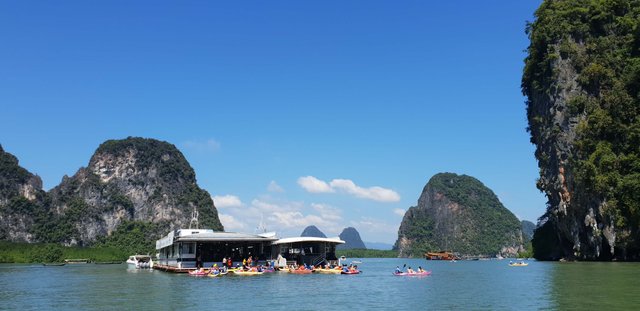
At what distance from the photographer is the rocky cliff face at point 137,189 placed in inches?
6280

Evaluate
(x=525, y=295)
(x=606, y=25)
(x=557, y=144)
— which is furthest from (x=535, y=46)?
(x=525, y=295)

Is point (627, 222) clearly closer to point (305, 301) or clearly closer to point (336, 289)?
point (336, 289)

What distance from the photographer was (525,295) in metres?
26.8

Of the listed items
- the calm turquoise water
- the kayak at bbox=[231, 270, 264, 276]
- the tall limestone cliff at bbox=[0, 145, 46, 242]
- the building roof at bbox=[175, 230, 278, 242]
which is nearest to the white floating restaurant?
the building roof at bbox=[175, 230, 278, 242]

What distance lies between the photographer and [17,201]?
5359 inches

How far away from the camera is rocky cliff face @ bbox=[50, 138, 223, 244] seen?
523 feet

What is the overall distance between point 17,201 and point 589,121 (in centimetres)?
12719

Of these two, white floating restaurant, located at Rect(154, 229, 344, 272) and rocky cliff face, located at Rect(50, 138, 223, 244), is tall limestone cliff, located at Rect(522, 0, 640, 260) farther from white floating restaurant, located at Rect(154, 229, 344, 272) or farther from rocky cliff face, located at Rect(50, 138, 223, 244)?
rocky cliff face, located at Rect(50, 138, 223, 244)

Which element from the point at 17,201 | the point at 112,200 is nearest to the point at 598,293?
the point at 17,201

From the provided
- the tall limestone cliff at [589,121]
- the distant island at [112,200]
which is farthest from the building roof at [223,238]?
the distant island at [112,200]

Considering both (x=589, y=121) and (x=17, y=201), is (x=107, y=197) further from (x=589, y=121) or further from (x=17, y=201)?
(x=589, y=121)

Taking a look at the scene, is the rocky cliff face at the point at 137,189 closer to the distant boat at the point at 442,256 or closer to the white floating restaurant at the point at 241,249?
the distant boat at the point at 442,256

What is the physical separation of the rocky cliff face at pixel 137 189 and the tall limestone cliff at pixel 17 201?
34.9 ft

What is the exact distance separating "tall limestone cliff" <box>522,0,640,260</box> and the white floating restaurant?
25.6 m
